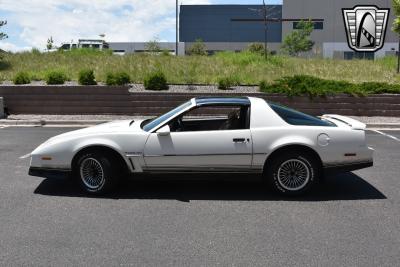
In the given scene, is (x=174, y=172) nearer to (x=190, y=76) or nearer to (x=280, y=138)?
(x=280, y=138)

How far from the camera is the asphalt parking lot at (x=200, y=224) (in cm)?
424

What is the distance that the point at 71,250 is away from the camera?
172 inches

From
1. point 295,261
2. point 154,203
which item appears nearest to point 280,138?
point 154,203

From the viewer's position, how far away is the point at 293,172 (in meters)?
6.29

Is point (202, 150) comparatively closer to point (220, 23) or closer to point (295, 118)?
point (295, 118)

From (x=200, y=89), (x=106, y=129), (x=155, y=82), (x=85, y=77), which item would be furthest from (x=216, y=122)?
(x=85, y=77)

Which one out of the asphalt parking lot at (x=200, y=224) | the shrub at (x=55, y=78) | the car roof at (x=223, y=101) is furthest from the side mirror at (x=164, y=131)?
the shrub at (x=55, y=78)

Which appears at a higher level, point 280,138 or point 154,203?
point 280,138

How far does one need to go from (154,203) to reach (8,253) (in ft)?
7.01

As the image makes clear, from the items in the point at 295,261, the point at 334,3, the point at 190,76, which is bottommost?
the point at 295,261

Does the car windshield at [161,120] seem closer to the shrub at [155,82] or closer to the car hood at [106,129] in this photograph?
the car hood at [106,129]

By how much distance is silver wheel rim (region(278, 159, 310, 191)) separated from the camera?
6.25 meters

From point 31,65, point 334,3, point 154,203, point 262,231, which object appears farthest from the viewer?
point 334,3

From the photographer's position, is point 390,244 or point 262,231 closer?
point 390,244
